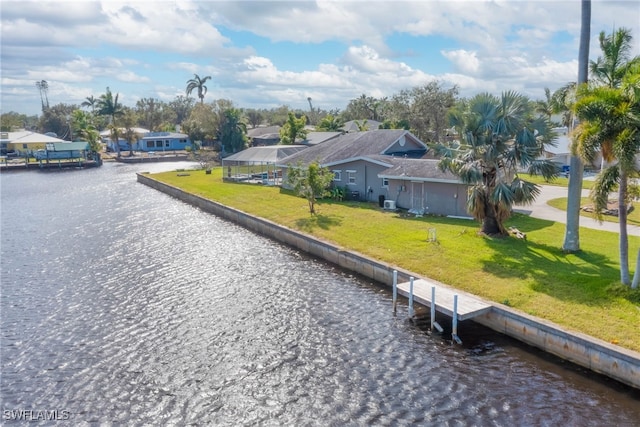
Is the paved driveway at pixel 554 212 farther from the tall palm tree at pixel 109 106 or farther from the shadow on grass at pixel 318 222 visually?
the tall palm tree at pixel 109 106

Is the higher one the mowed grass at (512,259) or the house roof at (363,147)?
the house roof at (363,147)

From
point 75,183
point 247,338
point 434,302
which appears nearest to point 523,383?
point 434,302

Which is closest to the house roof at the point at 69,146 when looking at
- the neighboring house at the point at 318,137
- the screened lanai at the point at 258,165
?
the neighboring house at the point at 318,137

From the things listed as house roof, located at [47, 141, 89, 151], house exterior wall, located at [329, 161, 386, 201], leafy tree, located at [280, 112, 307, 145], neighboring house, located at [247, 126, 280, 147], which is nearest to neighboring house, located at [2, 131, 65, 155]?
house roof, located at [47, 141, 89, 151]

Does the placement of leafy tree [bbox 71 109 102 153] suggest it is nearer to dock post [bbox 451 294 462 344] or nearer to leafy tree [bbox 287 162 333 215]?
leafy tree [bbox 287 162 333 215]

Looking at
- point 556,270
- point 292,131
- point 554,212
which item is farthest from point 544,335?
point 292,131

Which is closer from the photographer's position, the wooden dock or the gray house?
the wooden dock
